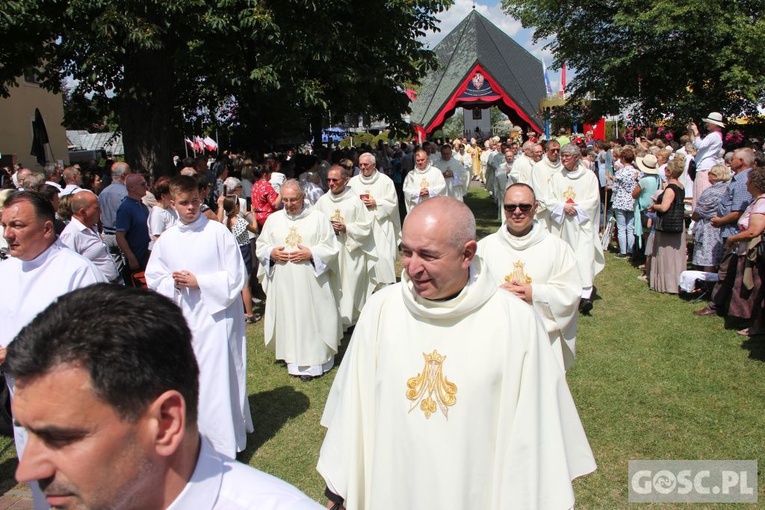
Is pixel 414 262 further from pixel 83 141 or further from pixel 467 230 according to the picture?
pixel 83 141

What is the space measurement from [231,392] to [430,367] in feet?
8.86

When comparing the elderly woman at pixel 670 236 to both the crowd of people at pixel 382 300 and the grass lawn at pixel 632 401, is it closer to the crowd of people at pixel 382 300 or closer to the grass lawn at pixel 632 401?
the crowd of people at pixel 382 300

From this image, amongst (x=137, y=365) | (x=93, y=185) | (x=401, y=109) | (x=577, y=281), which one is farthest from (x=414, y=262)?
(x=401, y=109)

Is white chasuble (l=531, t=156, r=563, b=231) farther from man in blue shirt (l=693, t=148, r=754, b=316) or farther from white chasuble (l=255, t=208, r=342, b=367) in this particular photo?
white chasuble (l=255, t=208, r=342, b=367)

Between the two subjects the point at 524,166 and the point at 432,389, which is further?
the point at 524,166

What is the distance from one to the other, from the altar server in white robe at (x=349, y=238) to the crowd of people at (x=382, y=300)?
1.0 inches

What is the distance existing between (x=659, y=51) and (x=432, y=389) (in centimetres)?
2199

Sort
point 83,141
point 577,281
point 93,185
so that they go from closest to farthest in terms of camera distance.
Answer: point 577,281 → point 93,185 → point 83,141

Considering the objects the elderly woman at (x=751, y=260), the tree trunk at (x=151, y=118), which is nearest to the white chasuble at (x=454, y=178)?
the tree trunk at (x=151, y=118)

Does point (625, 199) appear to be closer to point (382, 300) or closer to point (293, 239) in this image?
point (293, 239)

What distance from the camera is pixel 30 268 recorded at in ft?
12.3

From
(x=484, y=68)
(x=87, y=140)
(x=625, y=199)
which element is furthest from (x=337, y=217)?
(x=87, y=140)

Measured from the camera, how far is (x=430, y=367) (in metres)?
2.88

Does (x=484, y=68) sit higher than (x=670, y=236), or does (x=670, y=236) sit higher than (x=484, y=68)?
(x=484, y=68)
